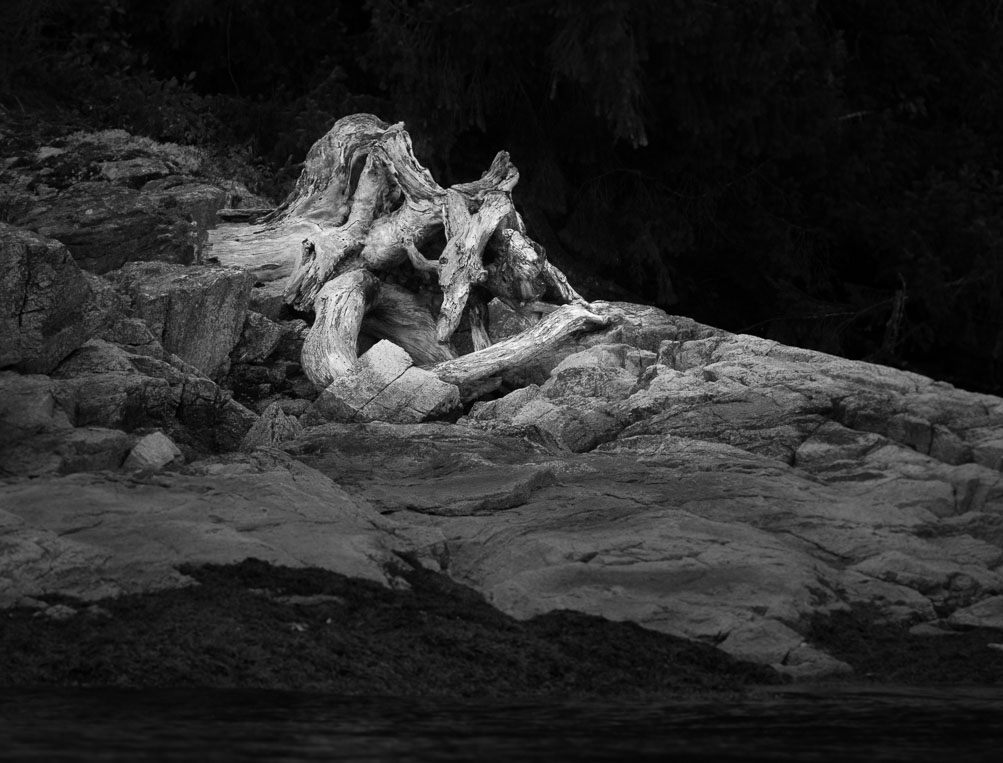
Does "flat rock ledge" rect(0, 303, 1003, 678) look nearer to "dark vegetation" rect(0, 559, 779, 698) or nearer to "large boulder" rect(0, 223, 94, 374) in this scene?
"dark vegetation" rect(0, 559, 779, 698)

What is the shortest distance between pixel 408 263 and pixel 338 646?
6.72 m

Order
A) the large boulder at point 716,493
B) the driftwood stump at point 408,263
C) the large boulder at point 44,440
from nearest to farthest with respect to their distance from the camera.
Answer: the large boulder at point 716,493, the large boulder at point 44,440, the driftwood stump at point 408,263

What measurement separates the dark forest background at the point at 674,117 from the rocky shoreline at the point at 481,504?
15.8 feet

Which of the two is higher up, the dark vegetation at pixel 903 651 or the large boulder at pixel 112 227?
the large boulder at pixel 112 227

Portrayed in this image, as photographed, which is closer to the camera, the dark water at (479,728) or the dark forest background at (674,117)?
the dark water at (479,728)

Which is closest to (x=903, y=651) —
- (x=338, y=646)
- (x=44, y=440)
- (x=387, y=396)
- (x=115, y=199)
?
(x=338, y=646)

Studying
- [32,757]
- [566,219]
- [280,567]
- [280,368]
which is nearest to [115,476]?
[280,567]

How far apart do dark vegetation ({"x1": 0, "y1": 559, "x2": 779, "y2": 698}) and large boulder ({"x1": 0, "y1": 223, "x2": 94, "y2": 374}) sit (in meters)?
2.80

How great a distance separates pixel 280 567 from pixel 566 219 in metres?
10.4

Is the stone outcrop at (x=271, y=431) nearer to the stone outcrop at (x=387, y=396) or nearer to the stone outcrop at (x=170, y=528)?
Answer: the stone outcrop at (x=387, y=396)

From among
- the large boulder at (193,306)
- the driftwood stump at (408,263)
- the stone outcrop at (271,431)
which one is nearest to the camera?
the stone outcrop at (271,431)

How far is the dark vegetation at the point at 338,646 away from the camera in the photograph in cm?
632

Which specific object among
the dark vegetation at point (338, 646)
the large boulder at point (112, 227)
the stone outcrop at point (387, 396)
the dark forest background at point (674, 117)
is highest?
the dark forest background at point (674, 117)

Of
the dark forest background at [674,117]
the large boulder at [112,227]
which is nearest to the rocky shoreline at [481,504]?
the large boulder at [112,227]
